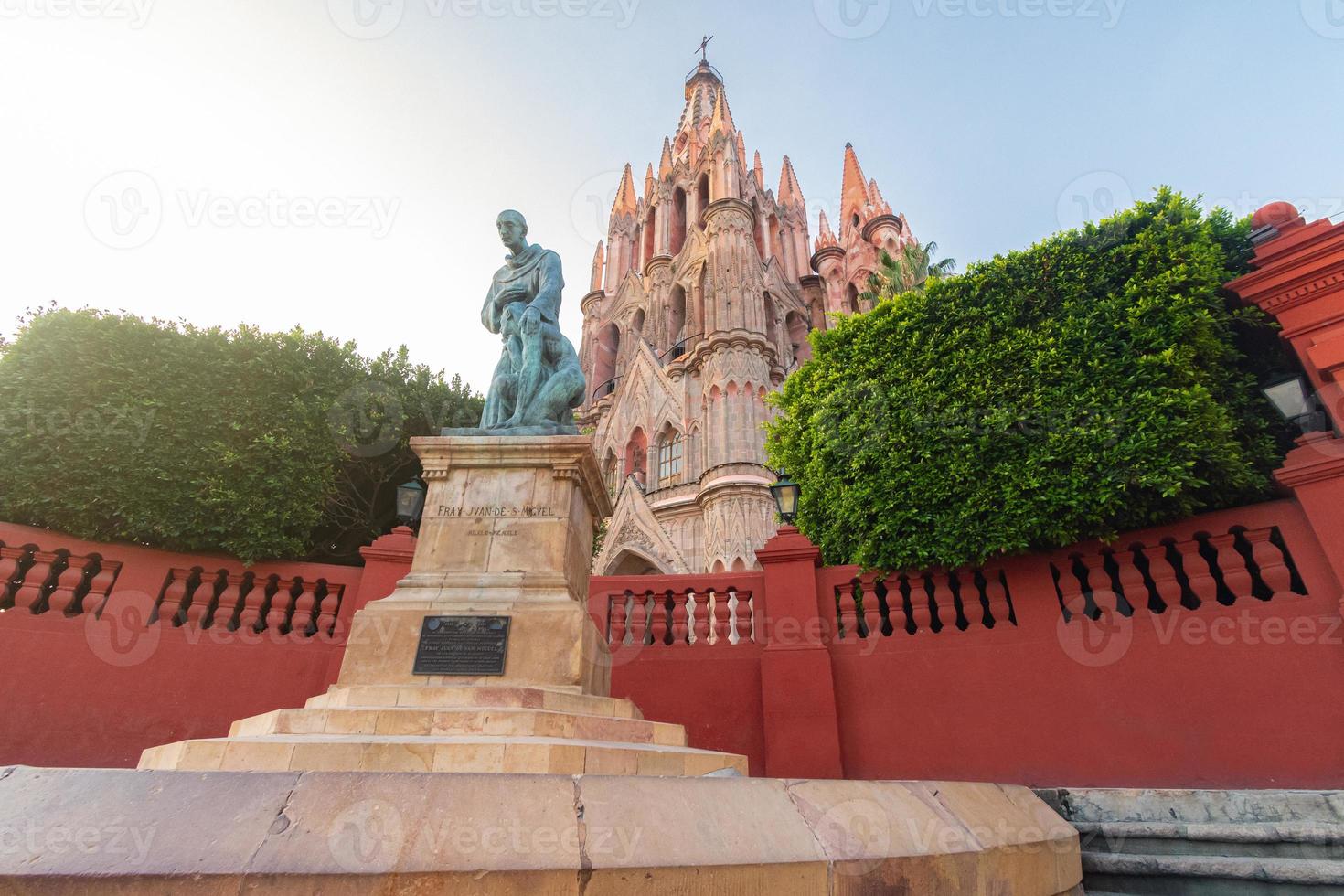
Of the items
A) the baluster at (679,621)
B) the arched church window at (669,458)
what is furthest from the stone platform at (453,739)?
the arched church window at (669,458)

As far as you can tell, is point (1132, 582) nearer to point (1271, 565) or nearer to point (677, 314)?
point (1271, 565)

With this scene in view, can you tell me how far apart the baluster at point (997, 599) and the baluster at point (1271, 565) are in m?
1.98

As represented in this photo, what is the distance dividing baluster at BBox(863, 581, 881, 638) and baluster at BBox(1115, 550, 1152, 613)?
2.23 meters

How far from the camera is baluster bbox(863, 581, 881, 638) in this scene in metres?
6.62

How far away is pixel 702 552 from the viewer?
21.4 metres

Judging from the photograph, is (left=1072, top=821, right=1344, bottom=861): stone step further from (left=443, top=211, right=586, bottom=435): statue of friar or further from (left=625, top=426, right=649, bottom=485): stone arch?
(left=625, top=426, right=649, bottom=485): stone arch

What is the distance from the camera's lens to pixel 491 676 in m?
4.47

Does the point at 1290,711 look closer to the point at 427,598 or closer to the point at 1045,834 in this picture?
the point at 1045,834

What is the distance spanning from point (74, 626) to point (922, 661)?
8308mm

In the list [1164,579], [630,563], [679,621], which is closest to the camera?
[1164,579]

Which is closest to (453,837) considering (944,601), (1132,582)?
(944,601)

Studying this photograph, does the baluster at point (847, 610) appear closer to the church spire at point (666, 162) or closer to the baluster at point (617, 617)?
the baluster at point (617, 617)

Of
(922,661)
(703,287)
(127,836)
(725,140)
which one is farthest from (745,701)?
(725,140)

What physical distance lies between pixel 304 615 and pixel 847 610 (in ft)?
19.2
